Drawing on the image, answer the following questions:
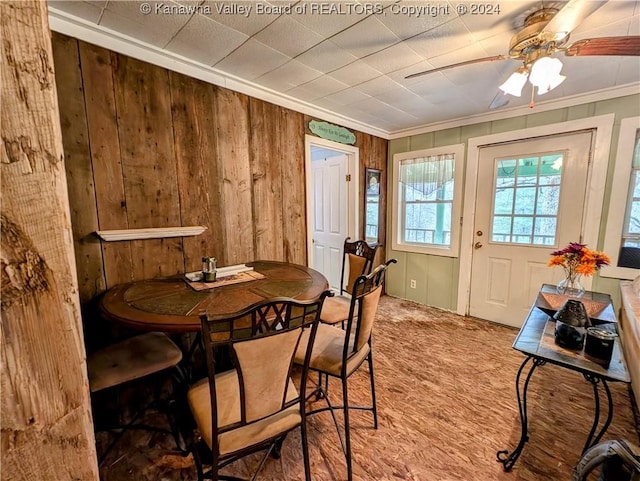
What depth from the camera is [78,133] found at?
5.18 feet

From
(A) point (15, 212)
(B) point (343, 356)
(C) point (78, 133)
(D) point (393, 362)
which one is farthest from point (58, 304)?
(D) point (393, 362)

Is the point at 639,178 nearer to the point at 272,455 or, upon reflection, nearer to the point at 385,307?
the point at 385,307

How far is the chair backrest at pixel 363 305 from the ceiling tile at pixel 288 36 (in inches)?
54.6

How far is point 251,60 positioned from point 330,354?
196 centimetres

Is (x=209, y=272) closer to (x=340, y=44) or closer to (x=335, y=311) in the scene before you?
(x=335, y=311)

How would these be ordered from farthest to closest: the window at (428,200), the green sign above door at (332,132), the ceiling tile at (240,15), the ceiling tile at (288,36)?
the window at (428,200) < the green sign above door at (332,132) < the ceiling tile at (288,36) < the ceiling tile at (240,15)

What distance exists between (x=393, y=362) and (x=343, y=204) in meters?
1.90

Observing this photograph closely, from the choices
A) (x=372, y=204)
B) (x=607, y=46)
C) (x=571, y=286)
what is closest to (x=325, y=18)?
(x=607, y=46)

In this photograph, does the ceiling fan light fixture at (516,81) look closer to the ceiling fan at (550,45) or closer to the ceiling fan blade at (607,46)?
the ceiling fan at (550,45)

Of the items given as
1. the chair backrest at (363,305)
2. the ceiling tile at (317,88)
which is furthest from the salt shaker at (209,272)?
the ceiling tile at (317,88)

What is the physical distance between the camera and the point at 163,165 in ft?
6.23

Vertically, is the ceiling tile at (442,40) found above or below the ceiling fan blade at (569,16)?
above

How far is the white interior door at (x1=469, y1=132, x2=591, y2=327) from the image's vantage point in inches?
103

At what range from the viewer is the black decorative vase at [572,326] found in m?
1.34
